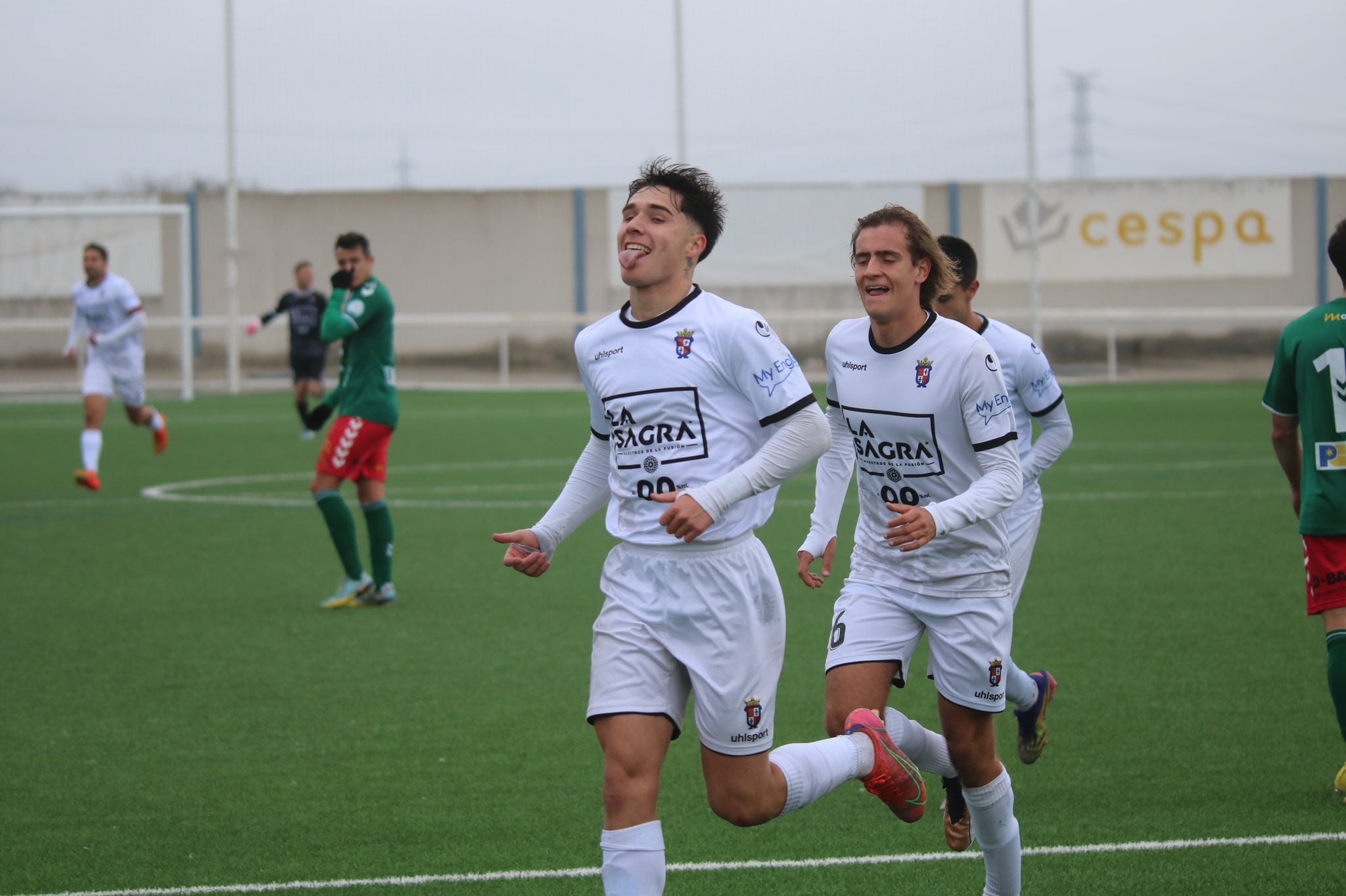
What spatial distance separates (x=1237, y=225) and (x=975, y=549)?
124 ft

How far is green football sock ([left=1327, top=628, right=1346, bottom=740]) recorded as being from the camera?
189 inches

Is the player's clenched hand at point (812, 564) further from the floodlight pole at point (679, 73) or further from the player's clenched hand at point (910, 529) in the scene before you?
the floodlight pole at point (679, 73)

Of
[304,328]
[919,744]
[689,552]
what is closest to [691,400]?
[689,552]

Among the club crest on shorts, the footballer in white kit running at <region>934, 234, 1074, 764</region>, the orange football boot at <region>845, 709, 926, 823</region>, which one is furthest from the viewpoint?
the footballer in white kit running at <region>934, 234, 1074, 764</region>

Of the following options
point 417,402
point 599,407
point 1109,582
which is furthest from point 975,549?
point 417,402

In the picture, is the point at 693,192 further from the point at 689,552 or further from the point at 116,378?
the point at 116,378

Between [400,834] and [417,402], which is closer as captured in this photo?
[400,834]

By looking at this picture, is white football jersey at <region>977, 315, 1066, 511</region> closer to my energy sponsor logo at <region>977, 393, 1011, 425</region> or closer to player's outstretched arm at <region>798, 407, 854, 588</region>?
player's outstretched arm at <region>798, 407, 854, 588</region>

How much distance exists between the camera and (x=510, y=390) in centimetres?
3356

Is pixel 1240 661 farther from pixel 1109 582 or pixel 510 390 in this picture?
pixel 510 390

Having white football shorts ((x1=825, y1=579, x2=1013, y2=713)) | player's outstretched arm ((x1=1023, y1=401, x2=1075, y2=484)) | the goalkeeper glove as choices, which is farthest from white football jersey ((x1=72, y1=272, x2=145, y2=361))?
white football shorts ((x1=825, y1=579, x2=1013, y2=713))

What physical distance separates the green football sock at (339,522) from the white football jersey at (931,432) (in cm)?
527

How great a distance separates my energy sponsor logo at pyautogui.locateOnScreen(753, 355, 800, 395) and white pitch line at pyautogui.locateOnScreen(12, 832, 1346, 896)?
1672 millimetres

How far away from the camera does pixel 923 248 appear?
15.3ft
